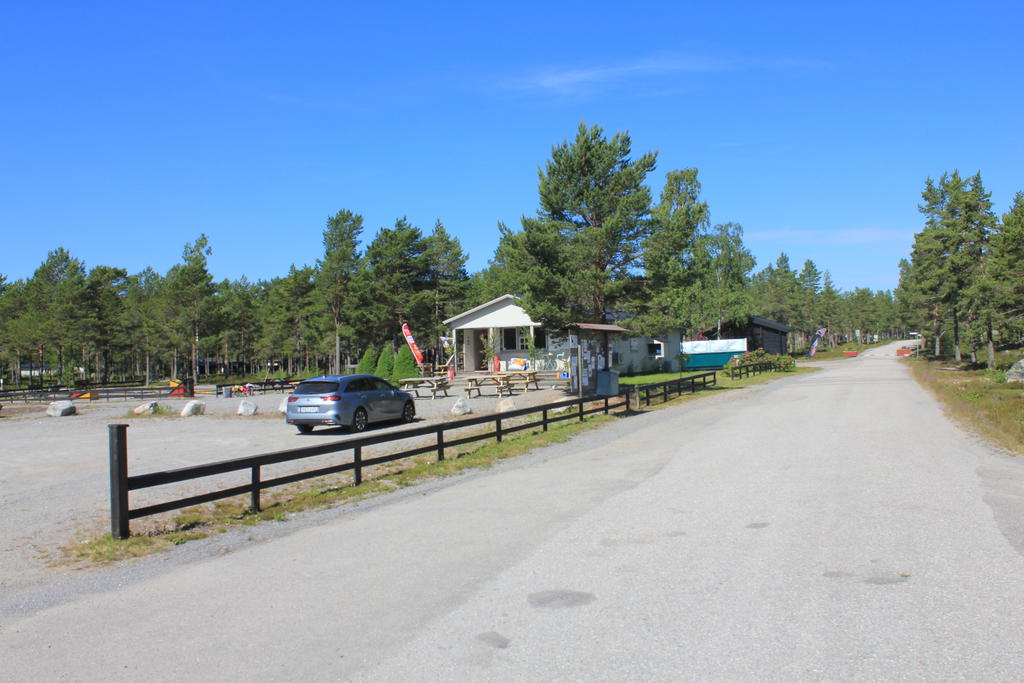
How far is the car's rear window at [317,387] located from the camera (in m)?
17.7

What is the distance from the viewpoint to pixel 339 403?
57.5 feet

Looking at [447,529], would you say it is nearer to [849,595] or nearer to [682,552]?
[682,552]

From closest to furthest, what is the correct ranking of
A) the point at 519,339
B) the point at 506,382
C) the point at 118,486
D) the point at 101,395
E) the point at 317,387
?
the point at 118,486
the point at 317,387
the point at 506,382
the point at 519,339
the point at 101,395

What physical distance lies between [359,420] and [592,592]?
13.8 metres

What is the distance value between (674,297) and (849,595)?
31069mm

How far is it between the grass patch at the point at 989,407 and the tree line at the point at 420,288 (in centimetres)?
A: 1278

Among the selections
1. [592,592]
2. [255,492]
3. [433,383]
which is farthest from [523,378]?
[592,592]

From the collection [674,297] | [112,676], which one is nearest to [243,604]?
[112,676]

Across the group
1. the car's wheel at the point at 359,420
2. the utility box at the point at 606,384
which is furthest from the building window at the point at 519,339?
the car's wheel at the point at 359,420

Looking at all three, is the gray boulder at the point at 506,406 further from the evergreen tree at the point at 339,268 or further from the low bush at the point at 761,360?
the evergreen tree at the point at 339,268

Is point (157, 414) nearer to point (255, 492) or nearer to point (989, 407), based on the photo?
point (255, 492)

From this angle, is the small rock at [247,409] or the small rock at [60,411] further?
the small rock at [60,411]

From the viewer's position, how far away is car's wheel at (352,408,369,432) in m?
18.1

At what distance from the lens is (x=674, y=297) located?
35.3 metres
